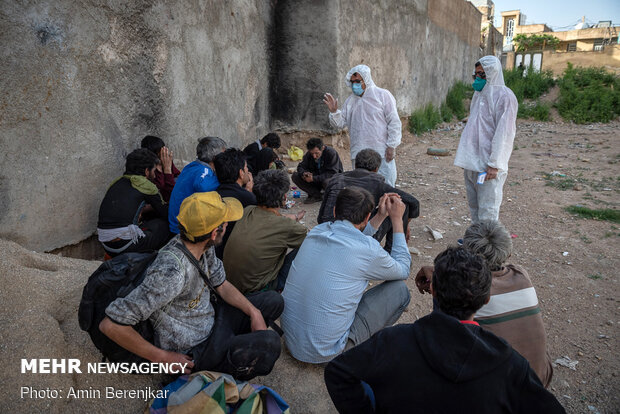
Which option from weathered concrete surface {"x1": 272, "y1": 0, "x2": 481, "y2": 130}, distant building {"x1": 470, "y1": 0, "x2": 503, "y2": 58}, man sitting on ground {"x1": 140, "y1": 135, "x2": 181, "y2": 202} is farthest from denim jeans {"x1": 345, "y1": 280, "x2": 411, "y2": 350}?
distant building {"x1": 470, "y1": 0, "x2": 503, "y2": 58}

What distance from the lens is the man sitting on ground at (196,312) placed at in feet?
5.69

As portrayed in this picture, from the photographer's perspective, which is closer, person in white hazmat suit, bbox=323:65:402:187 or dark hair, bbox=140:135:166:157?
dark hair, bbox=140:135:166:157

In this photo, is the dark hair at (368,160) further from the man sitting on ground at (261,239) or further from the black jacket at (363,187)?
the man sitting on ground at (261,239)

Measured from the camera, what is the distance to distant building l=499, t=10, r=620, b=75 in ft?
65.3

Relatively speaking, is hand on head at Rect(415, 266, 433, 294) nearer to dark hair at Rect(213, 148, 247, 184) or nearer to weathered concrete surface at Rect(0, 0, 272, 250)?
dark hair at Rect(213, 148, 247, 184)

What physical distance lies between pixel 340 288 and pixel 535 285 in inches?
91.8

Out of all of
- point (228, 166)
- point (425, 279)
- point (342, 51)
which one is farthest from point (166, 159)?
point (342, 51)

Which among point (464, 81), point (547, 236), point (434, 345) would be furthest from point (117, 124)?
point (464, 81)

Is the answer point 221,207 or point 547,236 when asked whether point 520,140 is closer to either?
point 547,236

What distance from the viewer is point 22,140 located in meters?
2.99

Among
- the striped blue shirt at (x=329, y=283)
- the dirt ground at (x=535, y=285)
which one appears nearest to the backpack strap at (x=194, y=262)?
the striped blue shirt at (x=329, y=283)

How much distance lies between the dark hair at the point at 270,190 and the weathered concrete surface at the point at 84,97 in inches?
67.6

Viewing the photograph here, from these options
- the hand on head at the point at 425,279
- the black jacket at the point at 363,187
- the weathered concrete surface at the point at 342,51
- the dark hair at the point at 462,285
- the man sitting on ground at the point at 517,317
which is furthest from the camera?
the weathered concrete surface at the point at 342,51

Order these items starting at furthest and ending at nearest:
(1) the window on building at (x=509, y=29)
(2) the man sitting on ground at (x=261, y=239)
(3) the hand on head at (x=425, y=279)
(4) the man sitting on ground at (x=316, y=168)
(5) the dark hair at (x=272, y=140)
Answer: (1) the window on building at (x=509, y=29) < (5) the dark hair at (x=272, y=140) < (4) the man sitting on ground at (x=316, y=168) < (2) the man sitting on ground at (x=261, y=239) < (3) the hand on head at (x=425, y=279)
